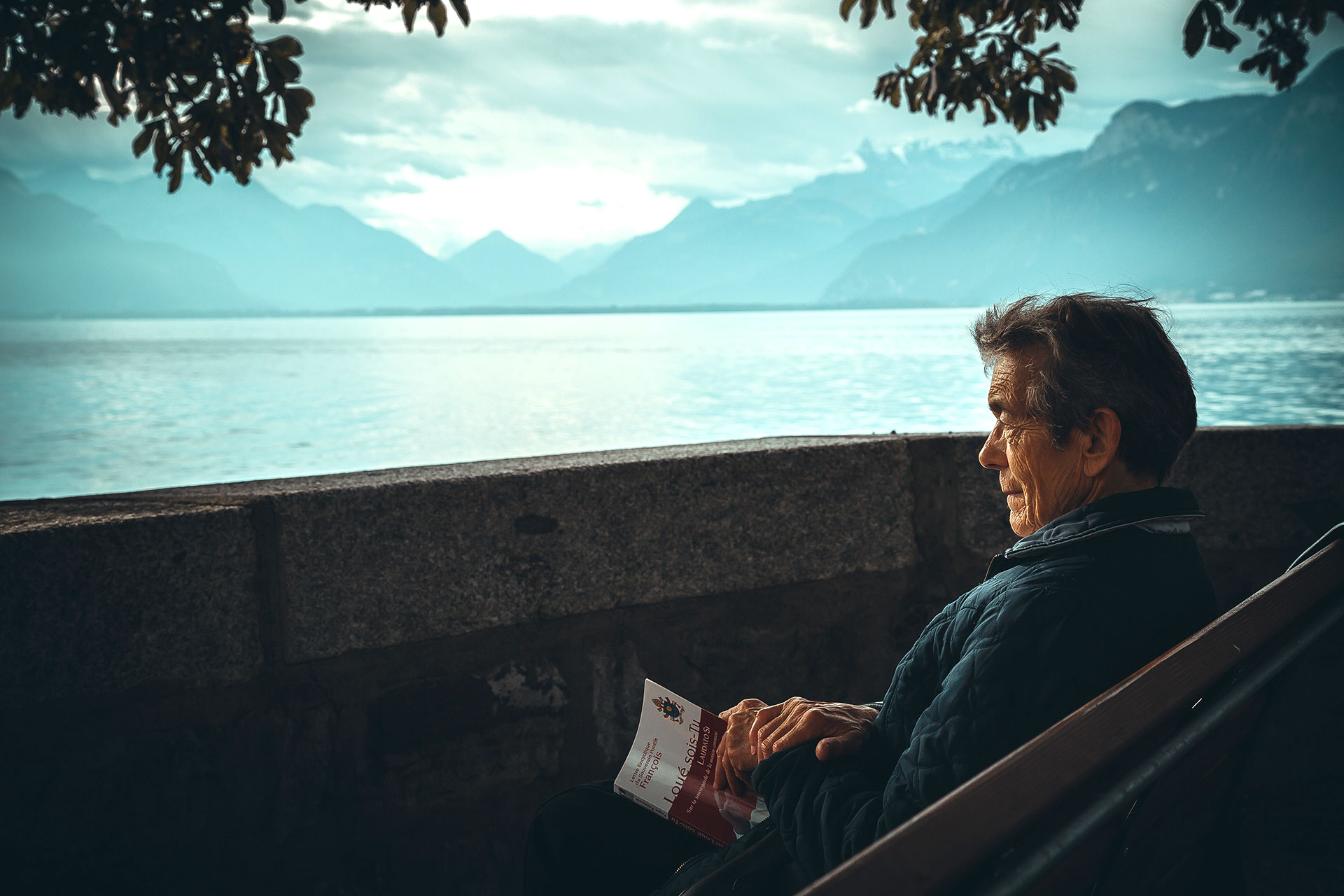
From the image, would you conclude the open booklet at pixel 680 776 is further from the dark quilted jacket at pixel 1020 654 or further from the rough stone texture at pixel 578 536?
the rough stone texture at pixel 578 536

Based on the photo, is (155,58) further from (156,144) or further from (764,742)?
(764,742)

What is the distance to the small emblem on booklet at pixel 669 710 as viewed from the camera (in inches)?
72.9

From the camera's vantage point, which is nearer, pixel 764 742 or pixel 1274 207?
pixel 764 742

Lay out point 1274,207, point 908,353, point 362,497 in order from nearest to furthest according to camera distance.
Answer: point 362,497
point 908,353
point 1274,207

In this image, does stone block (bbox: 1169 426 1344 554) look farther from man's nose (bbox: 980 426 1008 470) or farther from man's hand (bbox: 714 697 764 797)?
man's hand (bbox: 714 697 764 797)

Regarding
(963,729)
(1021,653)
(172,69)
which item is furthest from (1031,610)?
(172,69)

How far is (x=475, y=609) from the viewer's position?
7.66 ft

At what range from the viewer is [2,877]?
1.87m

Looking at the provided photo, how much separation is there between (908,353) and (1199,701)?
55.0m

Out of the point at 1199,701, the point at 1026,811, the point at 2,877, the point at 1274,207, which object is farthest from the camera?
the point at 1274,207

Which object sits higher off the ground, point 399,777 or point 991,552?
point 991,552

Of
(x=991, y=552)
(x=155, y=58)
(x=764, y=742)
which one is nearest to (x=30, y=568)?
(x=764, y=742)

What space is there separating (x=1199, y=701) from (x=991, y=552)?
1.70 metres

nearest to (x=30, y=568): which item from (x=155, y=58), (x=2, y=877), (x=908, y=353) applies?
(x=2, y=877)
